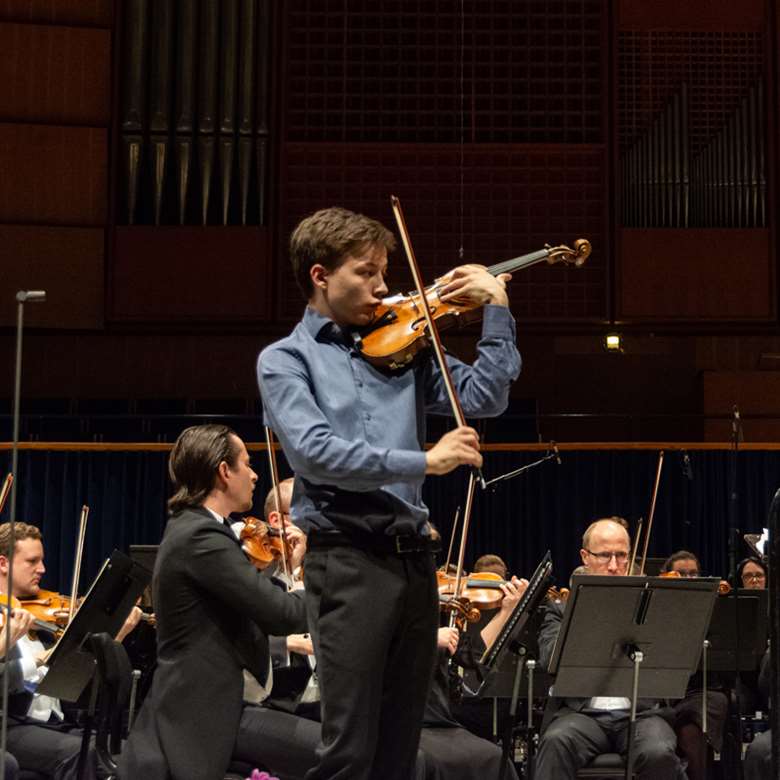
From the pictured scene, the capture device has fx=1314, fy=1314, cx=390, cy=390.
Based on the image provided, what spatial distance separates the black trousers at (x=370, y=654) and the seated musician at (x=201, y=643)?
944 mm

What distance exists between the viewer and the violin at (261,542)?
15.8ft

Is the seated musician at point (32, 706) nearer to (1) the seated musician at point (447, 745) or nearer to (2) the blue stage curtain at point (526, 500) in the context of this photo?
(1) the seated musician at point (447, 745)

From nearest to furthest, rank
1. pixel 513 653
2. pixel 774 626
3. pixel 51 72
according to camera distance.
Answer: pixel 774 626 → pixel 513 653 → pixel 51 72

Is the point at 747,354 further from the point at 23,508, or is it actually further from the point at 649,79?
the point at 23,508

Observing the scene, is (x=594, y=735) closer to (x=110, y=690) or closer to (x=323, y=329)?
(x=110, y=690)

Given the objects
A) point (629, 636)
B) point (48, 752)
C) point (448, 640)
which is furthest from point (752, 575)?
point (48, 752)

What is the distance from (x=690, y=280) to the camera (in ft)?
28.3

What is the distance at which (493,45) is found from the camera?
29.0 ft

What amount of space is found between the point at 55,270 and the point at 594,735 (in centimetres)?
506

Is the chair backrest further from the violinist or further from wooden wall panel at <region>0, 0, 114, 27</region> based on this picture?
wooden wall panel at <region>0, 0, 114, 27</region>

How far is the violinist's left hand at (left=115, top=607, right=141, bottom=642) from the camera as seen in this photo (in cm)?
461

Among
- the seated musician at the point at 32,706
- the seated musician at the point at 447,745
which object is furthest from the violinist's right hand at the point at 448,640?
the seated musician at the point at 32,706

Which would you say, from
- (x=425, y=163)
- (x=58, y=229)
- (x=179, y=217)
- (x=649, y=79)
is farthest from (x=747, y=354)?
(x=58, y=229)

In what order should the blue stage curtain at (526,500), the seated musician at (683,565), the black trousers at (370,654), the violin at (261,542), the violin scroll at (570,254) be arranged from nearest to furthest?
the black trousers at (370,654) < the violin scroll at (570,254) < the violin at (261,542) < the seated musician at (683,565) < the blue stage curtain at (526,500)
